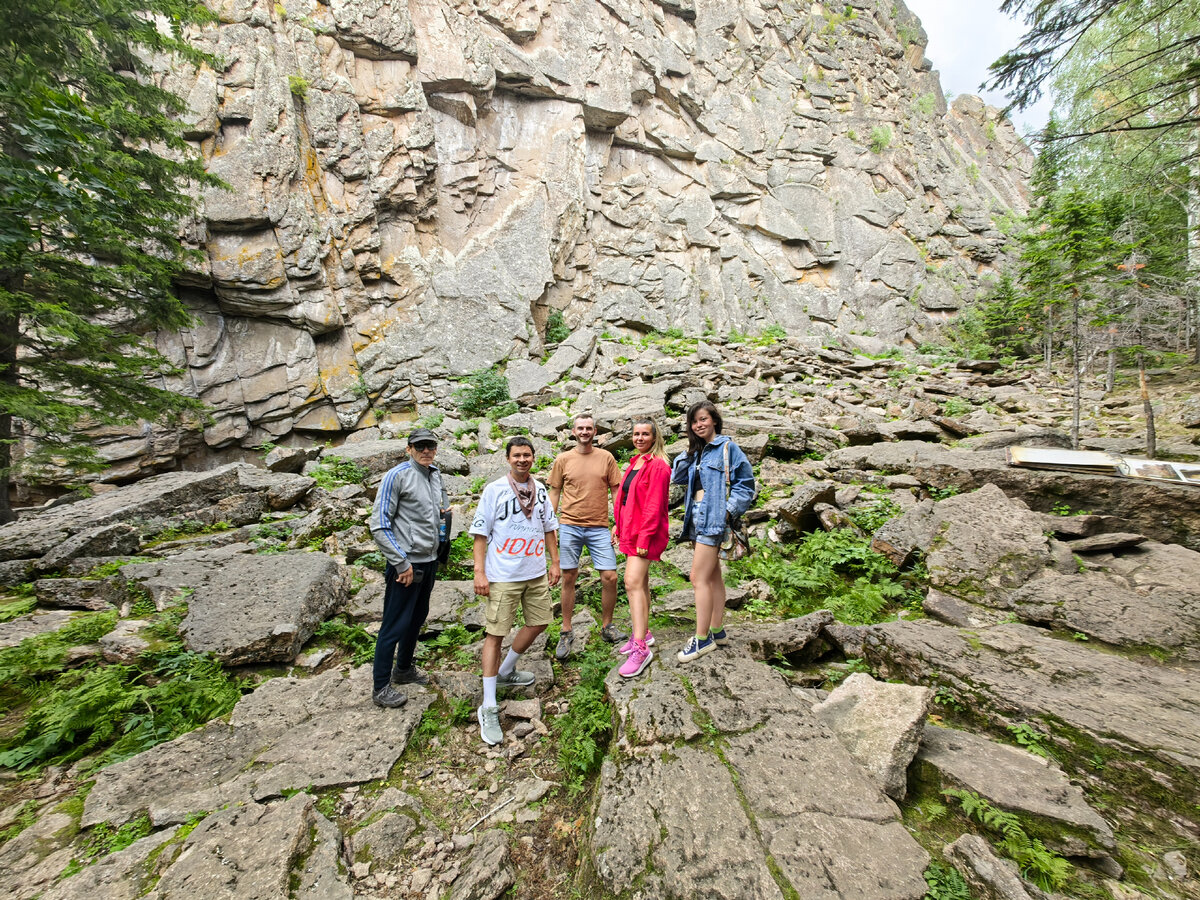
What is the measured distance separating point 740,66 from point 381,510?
3066 centimetres

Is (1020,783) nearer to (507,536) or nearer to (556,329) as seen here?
(507,536)

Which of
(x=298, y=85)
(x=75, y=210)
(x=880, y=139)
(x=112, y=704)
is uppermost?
(x=880, y=139)

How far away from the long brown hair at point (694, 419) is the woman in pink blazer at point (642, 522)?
0.84 ft

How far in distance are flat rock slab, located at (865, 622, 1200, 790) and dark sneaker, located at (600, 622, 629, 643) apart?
7.09 feet

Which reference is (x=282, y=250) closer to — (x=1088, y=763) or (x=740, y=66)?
(x=1088, y=763)

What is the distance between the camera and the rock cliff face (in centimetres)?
1434

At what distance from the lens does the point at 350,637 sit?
4723mm

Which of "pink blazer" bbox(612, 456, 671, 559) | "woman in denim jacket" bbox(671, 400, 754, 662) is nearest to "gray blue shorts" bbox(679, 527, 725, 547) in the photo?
"woman in denim jacket" bbox(671, 400, 754, 662)

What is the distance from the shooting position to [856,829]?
2279mm

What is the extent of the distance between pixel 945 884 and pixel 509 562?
9.76 ft

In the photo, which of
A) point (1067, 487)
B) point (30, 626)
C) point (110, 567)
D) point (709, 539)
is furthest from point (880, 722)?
point (110, 567)

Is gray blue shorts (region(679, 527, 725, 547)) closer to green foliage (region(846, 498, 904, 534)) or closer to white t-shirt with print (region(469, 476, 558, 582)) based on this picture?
white t-shirt with print (region(469, 476, 558, 582))

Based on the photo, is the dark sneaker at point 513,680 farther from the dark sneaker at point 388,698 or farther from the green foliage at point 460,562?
the green foliage at point 460,562

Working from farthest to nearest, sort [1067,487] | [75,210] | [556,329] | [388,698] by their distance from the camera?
1. [556,329]
2. [75,210]
3. [1067,487]
4. [388,698]
